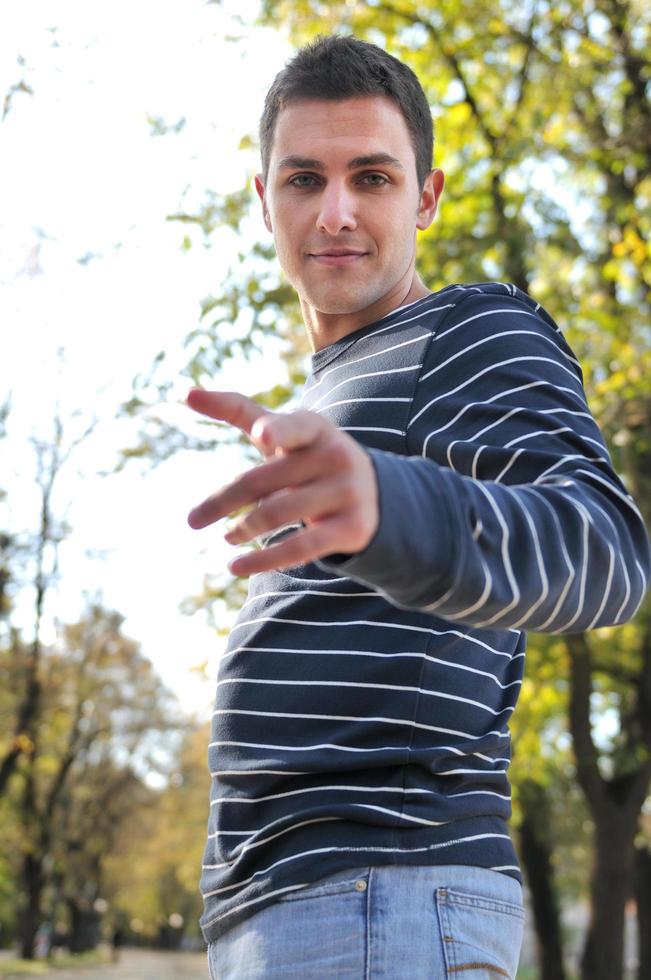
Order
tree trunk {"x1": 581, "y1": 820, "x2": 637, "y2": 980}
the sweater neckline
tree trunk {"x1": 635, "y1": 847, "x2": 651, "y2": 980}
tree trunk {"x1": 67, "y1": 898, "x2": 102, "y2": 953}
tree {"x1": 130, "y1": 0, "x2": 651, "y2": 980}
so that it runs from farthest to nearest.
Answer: tree trunk {"x1": 67, "y1": 898, "x2": 102, "y2": 953}, tree trunk {"x1": 635, "y1": 847, "x2": 651, "y2": 980}, tree trunk {"x1": 581, "y1": 820, "x2": 637, "y2": 980}, tree {"x1": 130, "y1": 0, "x2": 651, "y2": 980}, the sweater neckline

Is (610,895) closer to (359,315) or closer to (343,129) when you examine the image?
(359,315)

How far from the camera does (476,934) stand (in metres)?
1.80

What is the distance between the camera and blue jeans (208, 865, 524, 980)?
1722 millimetres

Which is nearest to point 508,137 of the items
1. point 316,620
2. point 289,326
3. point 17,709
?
point 289,326

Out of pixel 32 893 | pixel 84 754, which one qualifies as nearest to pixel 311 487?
pixel 32 893

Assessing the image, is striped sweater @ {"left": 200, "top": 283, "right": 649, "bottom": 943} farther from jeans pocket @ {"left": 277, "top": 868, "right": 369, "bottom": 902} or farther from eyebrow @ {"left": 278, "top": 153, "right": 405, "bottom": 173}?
eyebrow @ {"left": 278, "top": 153, "right": 405, "bottom": 173}

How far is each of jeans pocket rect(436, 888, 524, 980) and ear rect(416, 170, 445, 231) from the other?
1.31 meters

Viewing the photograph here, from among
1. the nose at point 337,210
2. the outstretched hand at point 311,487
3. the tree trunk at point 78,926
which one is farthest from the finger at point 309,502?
the tree trunk at point 78,926

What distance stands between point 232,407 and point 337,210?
0.95m

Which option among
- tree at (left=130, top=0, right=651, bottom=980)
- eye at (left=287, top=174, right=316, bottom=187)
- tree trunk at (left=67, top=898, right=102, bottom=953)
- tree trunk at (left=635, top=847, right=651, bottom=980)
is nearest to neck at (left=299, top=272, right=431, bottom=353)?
eye at (left=287, top=174, right=316, bottom=187)

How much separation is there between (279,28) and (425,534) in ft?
40.2

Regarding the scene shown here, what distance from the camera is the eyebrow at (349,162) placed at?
2135 millimetres

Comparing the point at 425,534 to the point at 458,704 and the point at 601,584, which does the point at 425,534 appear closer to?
the point at 601,584

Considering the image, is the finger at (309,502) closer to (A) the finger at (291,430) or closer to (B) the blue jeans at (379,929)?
(A) the finger at (291,430)
